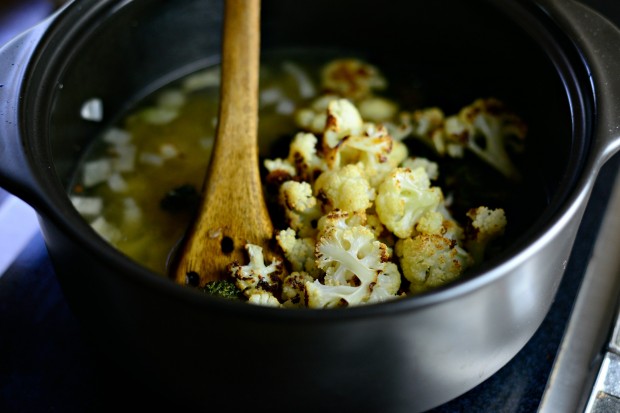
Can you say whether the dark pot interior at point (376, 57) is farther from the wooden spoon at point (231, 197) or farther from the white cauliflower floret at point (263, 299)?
the white cauliflower floret at point (263, 299)

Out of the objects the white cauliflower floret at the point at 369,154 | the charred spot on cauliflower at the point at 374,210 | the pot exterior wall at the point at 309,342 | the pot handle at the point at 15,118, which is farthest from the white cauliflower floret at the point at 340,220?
the pot handle at the point at 15,118

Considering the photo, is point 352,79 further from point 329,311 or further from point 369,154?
point 329,311

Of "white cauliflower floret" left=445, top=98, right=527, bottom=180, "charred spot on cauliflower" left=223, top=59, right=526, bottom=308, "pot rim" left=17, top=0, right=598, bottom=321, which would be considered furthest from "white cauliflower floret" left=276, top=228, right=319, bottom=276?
"white cauliflower floret" left=445, top=98, right=527, bottom=180

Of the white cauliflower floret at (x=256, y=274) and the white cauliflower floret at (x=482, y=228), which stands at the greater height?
the white cauliflower floret at (x=482, y=228)

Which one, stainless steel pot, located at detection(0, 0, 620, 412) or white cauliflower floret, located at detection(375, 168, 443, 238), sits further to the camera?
white cauliflower floret, located at detection(375, 168, 443, 238)

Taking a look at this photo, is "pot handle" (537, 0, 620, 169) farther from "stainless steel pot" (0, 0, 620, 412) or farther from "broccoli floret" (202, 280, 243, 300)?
"broccoli floret" (202, 280, 243, 300)
